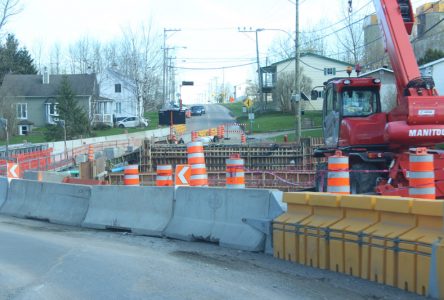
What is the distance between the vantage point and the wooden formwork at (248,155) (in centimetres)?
2952

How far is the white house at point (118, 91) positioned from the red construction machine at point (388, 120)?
256 ft

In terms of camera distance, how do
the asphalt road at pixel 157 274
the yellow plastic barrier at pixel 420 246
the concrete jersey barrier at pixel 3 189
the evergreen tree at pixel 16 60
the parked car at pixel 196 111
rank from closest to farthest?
1. the yellow plastic barrier at pixel 420 246
2. the asphalt road at pixel 157 274
3. the concrete jersey barrier at pixel 3 189
4. the evergreen tree at pixel 16 60
5. the parked car at pixel 196 111

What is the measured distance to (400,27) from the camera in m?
13.2

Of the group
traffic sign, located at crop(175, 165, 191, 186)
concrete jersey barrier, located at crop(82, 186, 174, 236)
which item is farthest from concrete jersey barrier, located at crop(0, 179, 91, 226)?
traffic sign, located at crop(175, 165, 191, 186)

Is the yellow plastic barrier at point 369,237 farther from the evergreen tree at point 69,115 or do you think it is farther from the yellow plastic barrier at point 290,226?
the evergreen tree at point 69,115

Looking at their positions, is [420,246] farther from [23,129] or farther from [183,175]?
[23,129]

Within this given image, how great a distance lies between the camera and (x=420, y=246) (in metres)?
6.47

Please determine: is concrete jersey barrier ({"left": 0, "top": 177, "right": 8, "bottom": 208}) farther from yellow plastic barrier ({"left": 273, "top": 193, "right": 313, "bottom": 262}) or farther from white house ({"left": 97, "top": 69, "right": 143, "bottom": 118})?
white house ({"left": 97, "top": 69, "right": 143, "bottom": 118})

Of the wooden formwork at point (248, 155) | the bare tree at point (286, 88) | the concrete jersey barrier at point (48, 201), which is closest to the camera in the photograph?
the concrete jersey barrier at point (48, 201)

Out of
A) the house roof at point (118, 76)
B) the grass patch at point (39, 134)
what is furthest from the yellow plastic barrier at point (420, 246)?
the house roof at point (118, 76)

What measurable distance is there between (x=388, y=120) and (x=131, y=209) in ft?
→ 20.6

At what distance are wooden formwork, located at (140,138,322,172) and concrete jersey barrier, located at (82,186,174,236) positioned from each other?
1646cm

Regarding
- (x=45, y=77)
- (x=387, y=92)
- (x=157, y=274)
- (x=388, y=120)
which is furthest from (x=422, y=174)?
(x=45, y=77)

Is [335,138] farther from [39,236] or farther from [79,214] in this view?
[39,236]
